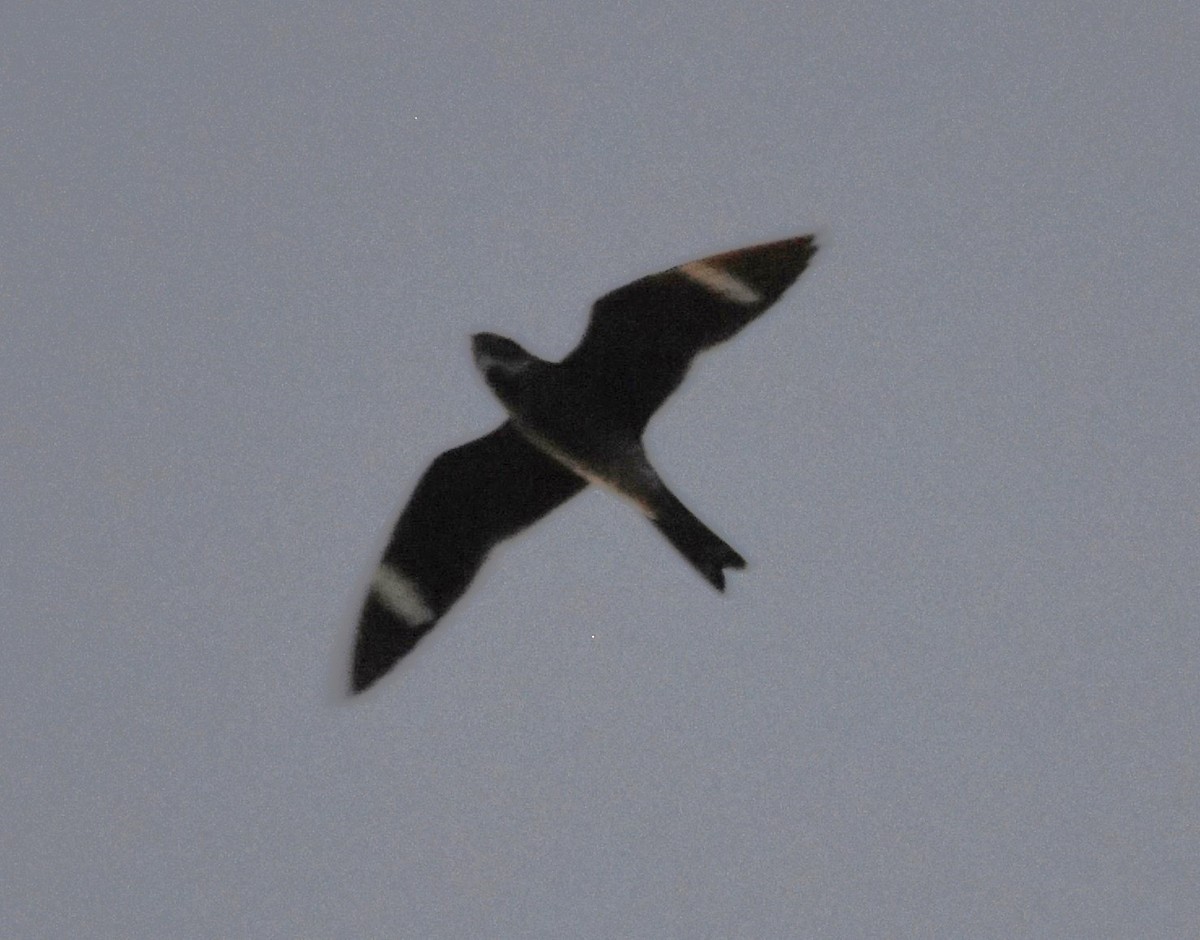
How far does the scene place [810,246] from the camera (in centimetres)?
809

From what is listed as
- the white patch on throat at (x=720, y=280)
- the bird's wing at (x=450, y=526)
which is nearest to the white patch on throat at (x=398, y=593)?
the bird's wing at (x=450, y=526)

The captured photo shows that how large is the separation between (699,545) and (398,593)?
159cm

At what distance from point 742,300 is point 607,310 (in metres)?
0.59

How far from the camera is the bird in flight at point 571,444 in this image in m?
8.15

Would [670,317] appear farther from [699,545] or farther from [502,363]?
[699,545]

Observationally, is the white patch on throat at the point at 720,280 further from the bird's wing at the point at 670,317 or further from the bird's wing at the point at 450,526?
the bird's wing at the point at 450,526

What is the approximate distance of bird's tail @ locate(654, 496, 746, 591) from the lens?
778 cm

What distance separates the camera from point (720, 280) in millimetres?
8180

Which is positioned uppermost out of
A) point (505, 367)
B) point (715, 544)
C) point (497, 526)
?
point (505, 367)

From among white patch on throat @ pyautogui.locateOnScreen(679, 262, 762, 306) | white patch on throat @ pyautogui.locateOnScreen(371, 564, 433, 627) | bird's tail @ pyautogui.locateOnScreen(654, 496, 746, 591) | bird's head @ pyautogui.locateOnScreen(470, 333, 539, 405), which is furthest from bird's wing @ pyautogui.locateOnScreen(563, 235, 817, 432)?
white patch on throat @ pyautogui.locateOnScreen(371, 564, 433, 627)

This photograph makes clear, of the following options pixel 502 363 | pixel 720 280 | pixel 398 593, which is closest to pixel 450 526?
pixel 398 593

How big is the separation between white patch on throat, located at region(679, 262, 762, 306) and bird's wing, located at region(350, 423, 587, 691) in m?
1.13

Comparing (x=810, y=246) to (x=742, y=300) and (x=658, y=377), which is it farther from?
(x=658, y=377)

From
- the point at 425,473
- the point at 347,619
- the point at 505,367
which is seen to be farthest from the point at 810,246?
the point at 347,619
